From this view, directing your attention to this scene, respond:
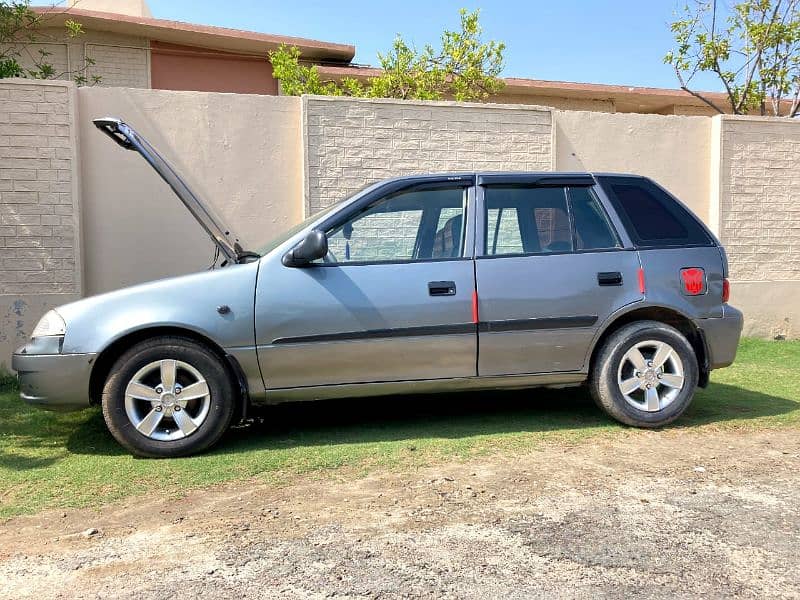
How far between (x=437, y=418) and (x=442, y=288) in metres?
1.23

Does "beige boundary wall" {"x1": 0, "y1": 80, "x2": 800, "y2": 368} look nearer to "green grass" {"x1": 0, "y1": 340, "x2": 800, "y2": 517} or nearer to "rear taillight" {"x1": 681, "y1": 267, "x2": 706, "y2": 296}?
"green grass" {"x1": 0, "y1": 340, "x2": 800, "y2": 517}

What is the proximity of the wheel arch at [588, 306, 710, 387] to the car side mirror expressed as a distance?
6.68 ft

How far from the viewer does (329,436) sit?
16.7ft

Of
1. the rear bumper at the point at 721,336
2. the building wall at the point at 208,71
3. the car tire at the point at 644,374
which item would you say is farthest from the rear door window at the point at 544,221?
the building wall at the point at 208,71

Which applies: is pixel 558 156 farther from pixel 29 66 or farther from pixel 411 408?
pixel 29 66

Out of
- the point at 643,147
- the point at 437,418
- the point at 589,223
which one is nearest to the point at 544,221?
the point at 589,223

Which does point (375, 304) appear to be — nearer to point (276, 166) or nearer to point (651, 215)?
point (651, 215)

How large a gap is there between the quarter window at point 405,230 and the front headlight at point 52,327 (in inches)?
67.0

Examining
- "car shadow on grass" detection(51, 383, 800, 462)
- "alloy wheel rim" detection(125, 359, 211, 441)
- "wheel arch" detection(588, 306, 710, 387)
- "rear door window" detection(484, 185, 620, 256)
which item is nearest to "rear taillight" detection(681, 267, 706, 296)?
"wheel arch" detection(588, 306, 710, 387)

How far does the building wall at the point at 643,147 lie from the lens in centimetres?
930

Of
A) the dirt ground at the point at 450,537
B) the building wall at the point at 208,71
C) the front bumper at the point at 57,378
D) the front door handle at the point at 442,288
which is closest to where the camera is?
the dirt ground at the point at 450,537

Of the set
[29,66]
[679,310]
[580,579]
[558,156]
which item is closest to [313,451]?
[580,579]

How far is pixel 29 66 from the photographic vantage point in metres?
12.3

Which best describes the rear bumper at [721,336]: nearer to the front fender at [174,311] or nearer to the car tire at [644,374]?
the car tire at [644,374]
